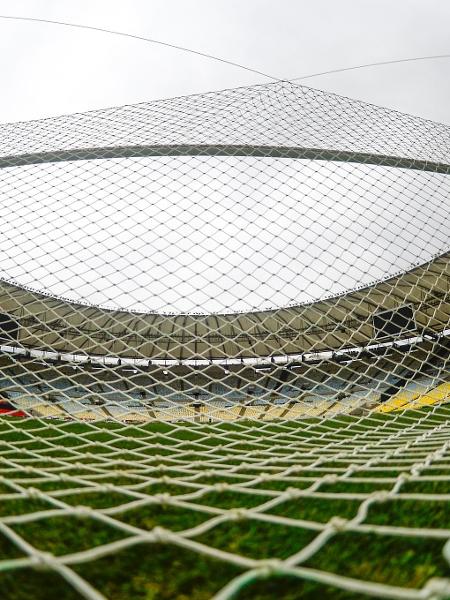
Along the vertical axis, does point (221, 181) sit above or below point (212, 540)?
above

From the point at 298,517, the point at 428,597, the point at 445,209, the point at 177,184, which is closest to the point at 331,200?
the point at 445,209

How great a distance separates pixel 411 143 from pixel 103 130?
2.57 metres

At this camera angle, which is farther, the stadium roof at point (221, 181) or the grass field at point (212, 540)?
the stadium roof at point (221, 181)

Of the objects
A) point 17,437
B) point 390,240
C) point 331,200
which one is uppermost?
point 331,200

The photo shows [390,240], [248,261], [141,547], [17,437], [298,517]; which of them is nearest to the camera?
[141,547]

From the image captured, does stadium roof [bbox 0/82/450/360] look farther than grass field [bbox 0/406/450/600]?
Yes

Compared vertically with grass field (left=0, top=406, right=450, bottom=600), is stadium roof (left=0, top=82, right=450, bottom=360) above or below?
above

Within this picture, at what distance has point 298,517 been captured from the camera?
2.31 ft

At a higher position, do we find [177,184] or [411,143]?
[411,143]

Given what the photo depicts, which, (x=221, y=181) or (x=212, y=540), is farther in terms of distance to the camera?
(x=221, y=181)

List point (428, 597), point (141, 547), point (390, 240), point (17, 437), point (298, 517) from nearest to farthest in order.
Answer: point (428, 597), point (141, 547), point (298, 517), point (17, 437), point (390, 240)

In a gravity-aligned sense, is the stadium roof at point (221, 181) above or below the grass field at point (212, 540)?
above

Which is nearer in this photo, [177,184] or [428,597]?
[428,597]

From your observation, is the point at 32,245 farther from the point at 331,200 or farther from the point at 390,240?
the point at 390,240
